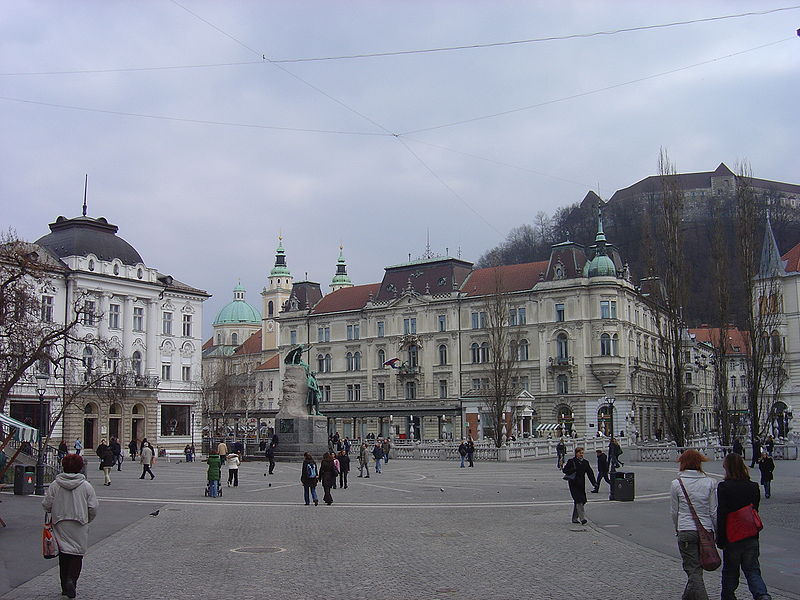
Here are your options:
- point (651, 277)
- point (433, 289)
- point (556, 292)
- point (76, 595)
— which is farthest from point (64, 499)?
point (433, 289)

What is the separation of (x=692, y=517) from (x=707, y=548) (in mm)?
355

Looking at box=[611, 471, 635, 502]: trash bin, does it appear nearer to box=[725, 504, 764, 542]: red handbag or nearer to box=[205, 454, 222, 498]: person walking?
box=[205, 454, 222, 498]: person walking

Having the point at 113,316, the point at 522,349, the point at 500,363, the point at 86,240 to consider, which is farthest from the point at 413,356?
the point at 86,240

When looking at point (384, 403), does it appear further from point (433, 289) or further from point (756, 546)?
point (756, 546)

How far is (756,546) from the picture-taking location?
8641 mm

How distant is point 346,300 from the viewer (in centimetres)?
10019

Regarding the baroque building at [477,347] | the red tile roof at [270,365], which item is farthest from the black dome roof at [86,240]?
the red tile roof at [270,365]

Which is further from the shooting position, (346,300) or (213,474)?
(346,300)

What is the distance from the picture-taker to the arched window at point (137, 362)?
220ft

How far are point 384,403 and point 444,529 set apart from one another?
7334 centimetres

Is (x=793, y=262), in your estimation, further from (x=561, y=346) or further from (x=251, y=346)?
(x=251, y=346)

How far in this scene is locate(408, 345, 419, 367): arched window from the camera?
9062 centimetres

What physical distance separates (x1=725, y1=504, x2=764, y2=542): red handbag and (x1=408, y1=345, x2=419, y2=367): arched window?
81910 millimetres

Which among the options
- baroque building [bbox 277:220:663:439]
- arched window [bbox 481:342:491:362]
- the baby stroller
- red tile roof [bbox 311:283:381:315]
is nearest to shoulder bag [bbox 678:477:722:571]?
the baby stroller
